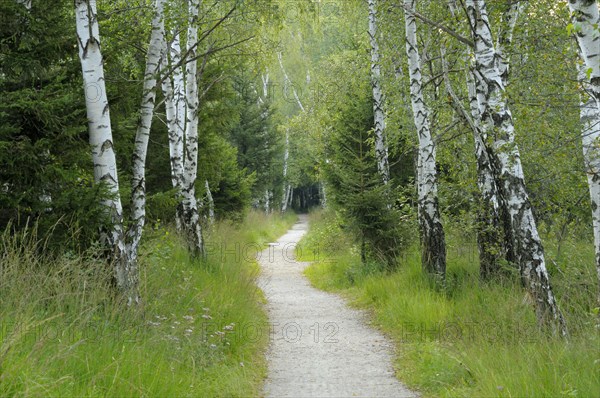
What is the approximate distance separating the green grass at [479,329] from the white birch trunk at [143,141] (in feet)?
10.8

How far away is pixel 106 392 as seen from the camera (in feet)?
14.6

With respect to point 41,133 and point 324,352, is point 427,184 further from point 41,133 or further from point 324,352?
point 41,133

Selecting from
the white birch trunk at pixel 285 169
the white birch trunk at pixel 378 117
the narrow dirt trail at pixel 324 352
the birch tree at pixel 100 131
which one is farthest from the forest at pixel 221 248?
the white birch trunk at pixel 285 169

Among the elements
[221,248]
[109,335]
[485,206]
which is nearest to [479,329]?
[485,206]

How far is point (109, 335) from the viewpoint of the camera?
17.3 ft

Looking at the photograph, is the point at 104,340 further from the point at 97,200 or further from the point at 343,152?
the point at 343,152

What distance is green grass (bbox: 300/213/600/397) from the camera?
16.3ft

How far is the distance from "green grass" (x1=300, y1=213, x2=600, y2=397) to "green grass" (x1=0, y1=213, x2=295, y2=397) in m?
1.88

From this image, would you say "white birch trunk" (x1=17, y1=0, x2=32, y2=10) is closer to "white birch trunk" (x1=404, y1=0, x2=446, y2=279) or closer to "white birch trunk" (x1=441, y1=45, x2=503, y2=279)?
"white birch trunk" (x1=441, y1=45, x2=503, y2=279)

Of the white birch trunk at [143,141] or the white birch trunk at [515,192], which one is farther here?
the white birch trunk at [143,141]

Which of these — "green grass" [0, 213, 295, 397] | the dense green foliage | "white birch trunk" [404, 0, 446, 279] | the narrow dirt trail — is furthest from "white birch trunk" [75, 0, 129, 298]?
"white birch trunk" [404, 0, 446, 279]

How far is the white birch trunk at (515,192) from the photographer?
6320mm

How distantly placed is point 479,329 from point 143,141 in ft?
14.4

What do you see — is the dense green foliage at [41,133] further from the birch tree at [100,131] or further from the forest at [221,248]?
the birch tree at [100,131]
